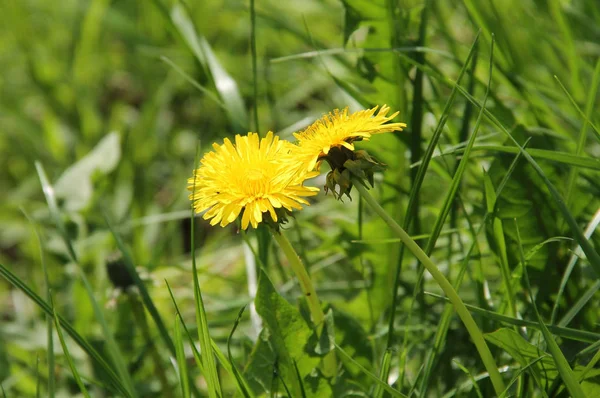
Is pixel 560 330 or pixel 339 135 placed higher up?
pixel 339 135

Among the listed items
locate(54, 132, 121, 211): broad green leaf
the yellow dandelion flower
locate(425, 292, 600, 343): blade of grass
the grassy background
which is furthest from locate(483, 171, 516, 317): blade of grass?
locate(54, 132, 121, 211): broad green leaf

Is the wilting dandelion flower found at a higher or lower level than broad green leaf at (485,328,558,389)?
higher

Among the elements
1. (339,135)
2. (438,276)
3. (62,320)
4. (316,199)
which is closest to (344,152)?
(339,135)

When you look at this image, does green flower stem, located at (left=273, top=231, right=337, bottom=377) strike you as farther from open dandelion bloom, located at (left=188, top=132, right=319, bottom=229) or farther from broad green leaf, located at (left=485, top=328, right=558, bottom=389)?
broad green leaf, located at (left=485, top=328, right=558, bottom=389)

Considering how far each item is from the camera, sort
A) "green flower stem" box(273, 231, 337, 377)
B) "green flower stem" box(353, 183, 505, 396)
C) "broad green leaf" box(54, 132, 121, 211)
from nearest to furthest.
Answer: "green flower stem" box(353, 183, 505, 396)
"green flower stem" box(273, 231, 337, 377)
"broad green leaf" box(54, 132, 121, 211)

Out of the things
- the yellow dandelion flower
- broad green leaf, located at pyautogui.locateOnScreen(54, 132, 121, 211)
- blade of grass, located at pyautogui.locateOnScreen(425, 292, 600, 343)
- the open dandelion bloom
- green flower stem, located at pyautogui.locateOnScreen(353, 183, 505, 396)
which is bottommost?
broad green leaf, located at pyautogui.locateOnScreen(54, 132, 121, 211)

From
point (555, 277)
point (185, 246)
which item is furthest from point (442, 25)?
point (185, 246)

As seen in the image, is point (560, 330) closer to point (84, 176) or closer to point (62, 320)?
point (62, 320)

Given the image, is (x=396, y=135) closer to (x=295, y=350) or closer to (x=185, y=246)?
(x=295, y=350)
